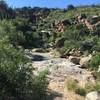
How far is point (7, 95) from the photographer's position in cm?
1639

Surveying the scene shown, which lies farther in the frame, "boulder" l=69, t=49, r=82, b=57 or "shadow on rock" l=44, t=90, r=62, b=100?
"boulder" l=69, t=49, r=82, b=57

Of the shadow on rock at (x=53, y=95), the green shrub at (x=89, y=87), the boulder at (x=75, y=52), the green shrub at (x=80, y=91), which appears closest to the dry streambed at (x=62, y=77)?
the shadow on rock at (x=53, y=95)

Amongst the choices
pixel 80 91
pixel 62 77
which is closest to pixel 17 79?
pixel 80 91

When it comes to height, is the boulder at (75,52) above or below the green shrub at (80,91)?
below

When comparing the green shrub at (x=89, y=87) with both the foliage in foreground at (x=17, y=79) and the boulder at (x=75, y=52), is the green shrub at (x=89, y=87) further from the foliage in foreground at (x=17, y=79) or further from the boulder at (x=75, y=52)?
the boulder at (x=75, y=52)

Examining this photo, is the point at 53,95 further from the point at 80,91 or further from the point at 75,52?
the point at 75,52

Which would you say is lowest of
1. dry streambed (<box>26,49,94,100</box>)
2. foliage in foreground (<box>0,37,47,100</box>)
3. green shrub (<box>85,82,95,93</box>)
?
dry streambed (<box>26,49,94,100</box>)

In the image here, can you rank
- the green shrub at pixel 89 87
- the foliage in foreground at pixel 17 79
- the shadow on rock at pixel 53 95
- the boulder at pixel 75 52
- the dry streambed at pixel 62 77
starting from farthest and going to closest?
the boulder at pixel 75 52 → the green shrub at pixel 89 87 → the dry streambed at pixel 62 77 → the shadow on rock at pixel 53 95 → the foliage in foreground at pixel 17 79

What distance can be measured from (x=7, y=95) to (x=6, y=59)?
191 centimetres

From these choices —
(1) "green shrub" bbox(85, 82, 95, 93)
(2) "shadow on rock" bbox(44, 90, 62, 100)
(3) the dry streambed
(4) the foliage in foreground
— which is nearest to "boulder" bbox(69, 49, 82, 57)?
(3) the dry streambed

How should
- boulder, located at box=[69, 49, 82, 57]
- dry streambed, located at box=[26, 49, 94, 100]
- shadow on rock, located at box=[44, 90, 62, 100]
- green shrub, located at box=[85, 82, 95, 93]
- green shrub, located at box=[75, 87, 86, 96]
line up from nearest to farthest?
shadow on rock, located at box=[44, 90, 62, 100], dry streambed, located at box=[26, 49, 94, 100], green shrub, located at box=[75, 87, 86, 96], green shrub, located at box=[85, 82, 95, 93], boulder, located at box=[69, 49, 82, 57]

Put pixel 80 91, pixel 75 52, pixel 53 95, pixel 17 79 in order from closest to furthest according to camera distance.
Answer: pixel 17 79 < pixel 53 95 < pixel 80 91 < pixel 75 52

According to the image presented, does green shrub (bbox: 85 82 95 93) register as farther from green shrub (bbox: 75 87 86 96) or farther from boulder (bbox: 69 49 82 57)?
boulder (bbox: 69 49 82 57)

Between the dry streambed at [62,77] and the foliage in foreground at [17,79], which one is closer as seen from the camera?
the foliage in foreground at [17,79]
